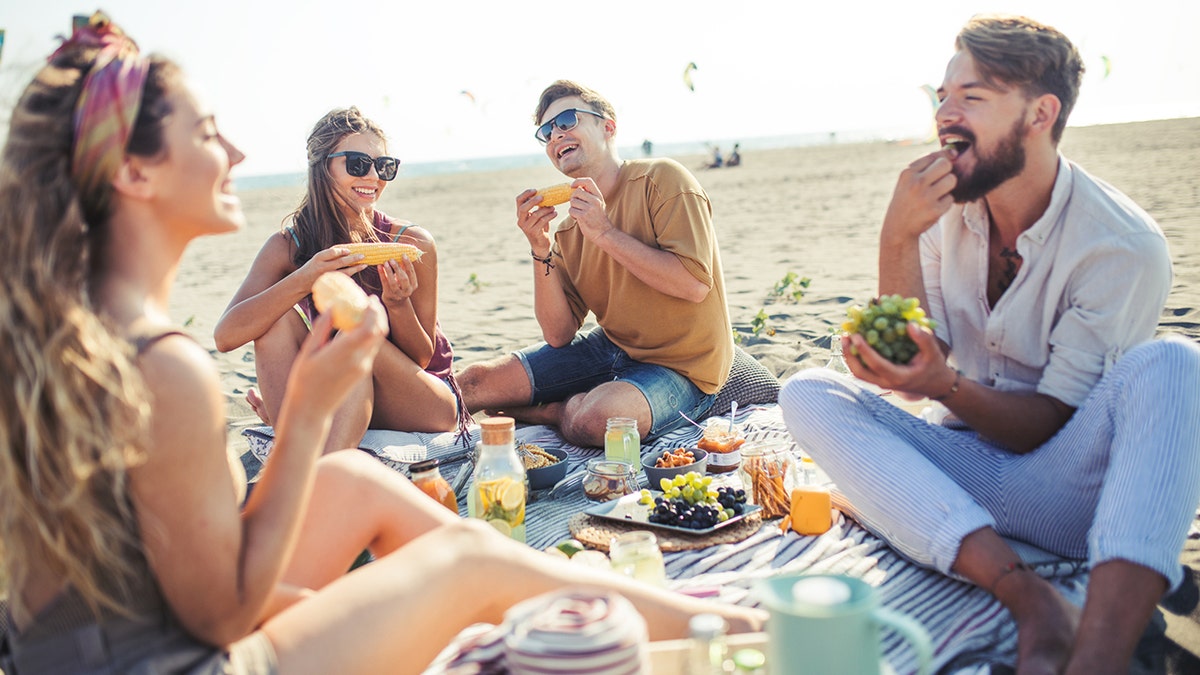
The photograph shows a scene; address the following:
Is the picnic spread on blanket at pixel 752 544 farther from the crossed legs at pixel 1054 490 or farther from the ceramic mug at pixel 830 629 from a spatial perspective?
the ceramic mug at pixel 830 629

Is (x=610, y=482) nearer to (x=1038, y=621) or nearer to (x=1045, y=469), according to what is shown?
(x=1045, y=469)

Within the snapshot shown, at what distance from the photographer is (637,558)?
311cm

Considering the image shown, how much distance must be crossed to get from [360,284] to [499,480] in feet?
6.70

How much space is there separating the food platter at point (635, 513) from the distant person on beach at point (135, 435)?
1.69m

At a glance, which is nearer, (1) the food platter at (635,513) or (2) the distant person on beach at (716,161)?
(1) the food platter at (635,513)

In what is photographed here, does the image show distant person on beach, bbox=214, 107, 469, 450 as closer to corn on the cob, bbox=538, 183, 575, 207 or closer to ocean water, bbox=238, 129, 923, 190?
corn on the cob, bbox=538, 183, 575, 207

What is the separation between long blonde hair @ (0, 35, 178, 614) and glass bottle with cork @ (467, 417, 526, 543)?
60.6 inches

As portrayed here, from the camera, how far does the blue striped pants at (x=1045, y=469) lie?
2631 mm

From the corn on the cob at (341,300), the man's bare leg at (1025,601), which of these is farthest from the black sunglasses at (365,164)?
the man's bare leg at (1025,601)

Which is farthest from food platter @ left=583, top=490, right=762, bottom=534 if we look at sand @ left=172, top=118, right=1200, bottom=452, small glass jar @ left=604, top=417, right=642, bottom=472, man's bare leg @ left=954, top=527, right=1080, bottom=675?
sand @ left=172, top=118, right=1200, bottom=452

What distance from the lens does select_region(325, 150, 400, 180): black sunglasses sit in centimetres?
503

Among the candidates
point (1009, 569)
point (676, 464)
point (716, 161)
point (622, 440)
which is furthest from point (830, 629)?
point (716, 161)

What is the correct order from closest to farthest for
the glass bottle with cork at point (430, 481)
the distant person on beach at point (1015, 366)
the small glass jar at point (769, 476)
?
the distant person on beach at point (1015, 366), the glass bottle with cork at point (430, 481), the small glass jar at point (769, 476)

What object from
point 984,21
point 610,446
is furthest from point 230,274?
point 984,21
